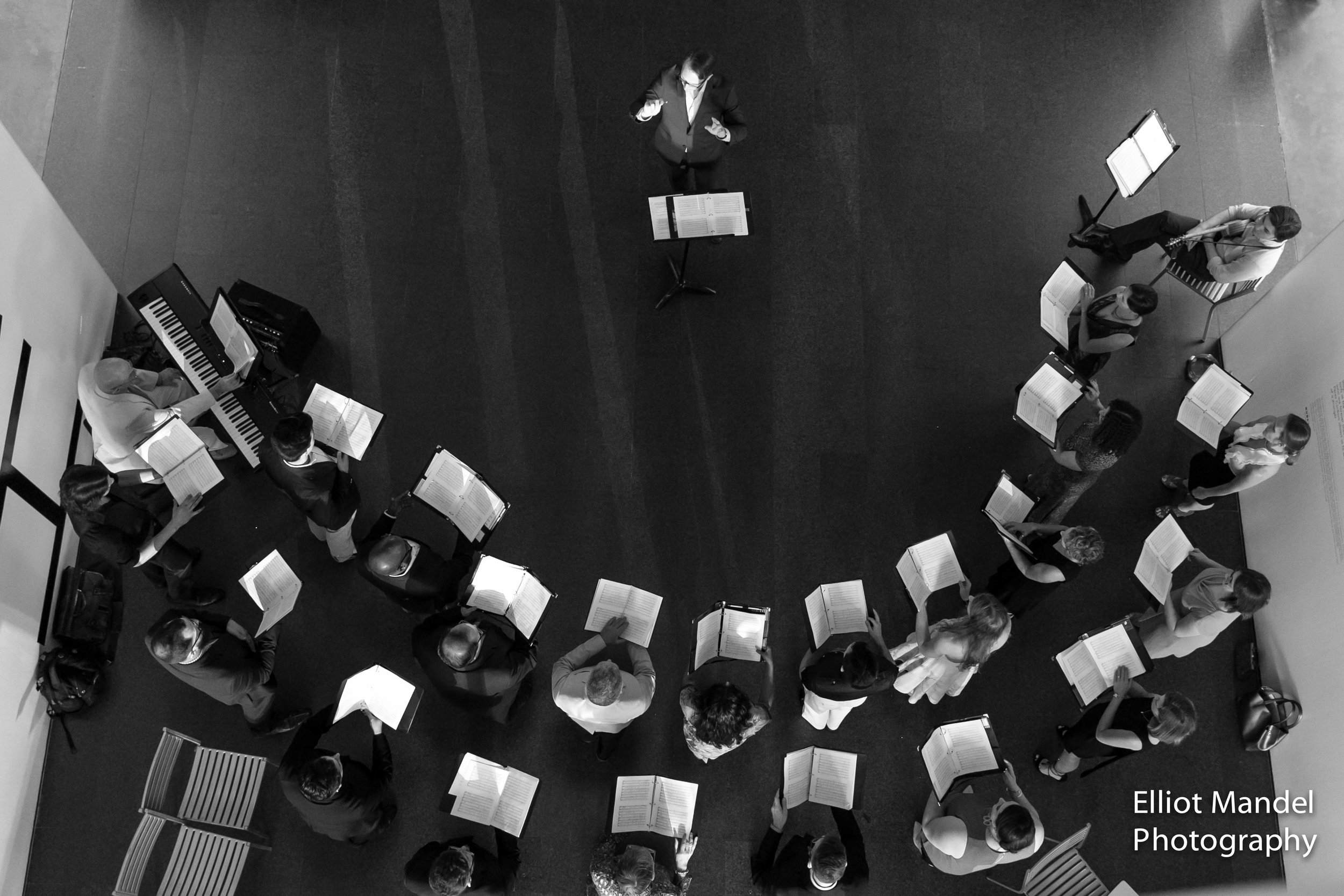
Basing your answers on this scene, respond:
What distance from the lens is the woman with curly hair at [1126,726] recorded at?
5133 millimetres

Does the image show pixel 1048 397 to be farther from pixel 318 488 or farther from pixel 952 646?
pixel 318 488

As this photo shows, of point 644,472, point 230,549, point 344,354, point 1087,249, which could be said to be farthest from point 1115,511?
point 230,549

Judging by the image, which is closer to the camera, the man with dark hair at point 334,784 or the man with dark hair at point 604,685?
the man with dark hair at point 334,784

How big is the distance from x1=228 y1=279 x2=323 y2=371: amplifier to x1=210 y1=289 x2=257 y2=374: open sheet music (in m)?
0.56

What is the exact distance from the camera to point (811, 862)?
482 cm

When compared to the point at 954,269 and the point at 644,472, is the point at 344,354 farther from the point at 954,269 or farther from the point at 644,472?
the point at 954,269

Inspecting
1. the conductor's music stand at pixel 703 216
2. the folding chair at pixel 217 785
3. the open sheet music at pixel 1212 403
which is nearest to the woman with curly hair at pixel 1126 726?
the open sheet music at pixel 1212 403

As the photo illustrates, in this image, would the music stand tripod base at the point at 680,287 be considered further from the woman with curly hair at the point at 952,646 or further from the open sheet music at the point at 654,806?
the open sheet music at the point at 654,806

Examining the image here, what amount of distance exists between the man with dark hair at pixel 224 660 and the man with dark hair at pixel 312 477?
78 cm

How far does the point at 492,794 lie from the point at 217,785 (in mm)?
1757

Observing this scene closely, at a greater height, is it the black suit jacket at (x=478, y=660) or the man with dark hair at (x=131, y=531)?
the man with dark hair at (x=131, y=531)

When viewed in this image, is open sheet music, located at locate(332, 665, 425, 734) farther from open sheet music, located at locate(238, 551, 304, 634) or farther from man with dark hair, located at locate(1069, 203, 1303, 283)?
man with dark hair, located at locate(1069, 203, 1303, 283)

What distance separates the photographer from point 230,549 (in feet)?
21.4

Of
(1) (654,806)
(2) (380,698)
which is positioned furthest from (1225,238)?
(2) (380,698)
